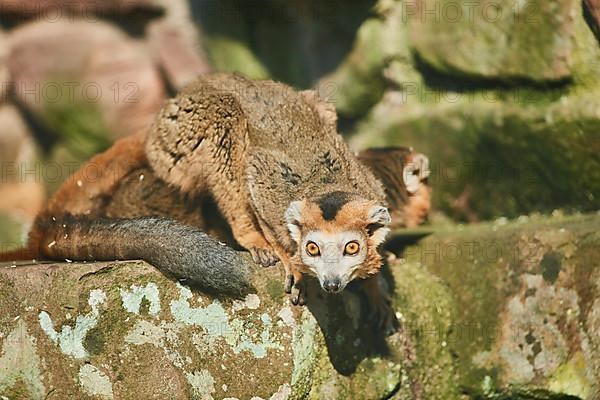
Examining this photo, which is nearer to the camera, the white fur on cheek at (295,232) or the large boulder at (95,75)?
the white fur on cheek at (295,232)

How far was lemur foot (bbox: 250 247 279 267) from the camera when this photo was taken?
6676mm

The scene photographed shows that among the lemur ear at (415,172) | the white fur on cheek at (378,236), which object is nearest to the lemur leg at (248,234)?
the white fur on cheek at (378,236)

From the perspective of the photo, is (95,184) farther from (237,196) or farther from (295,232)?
(295,232)

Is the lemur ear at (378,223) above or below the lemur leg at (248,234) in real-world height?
above

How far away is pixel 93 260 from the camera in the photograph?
262 inches

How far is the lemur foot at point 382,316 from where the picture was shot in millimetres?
6906

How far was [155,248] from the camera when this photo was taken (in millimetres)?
6301

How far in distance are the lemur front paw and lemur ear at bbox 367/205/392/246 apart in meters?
0.56

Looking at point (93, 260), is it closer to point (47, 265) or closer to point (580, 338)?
point (47, 265)

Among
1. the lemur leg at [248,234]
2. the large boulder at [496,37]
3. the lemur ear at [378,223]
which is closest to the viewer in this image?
the lemur ear at [378,223]

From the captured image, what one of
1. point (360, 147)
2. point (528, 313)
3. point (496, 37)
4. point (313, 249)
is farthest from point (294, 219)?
point (360, 147)

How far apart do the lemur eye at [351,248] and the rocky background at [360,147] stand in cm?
61

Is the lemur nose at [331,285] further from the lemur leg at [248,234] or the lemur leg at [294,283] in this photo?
the lemur leg at [248,234]

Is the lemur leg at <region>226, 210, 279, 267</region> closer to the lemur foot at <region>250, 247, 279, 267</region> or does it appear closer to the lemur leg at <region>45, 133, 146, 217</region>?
the lemur foot at <region>250, 247, 279, 267</region>
